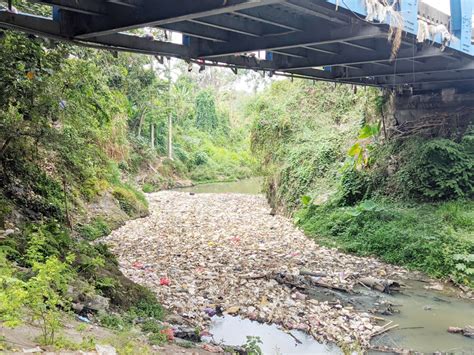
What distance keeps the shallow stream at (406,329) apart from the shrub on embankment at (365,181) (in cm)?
108

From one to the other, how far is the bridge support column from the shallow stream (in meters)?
5.53

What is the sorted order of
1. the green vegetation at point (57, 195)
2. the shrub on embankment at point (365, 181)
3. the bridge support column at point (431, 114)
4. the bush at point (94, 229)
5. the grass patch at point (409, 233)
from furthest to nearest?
1. the bridge support column at point (431, 114)
2. the bush at point (94, 229)
3. the shrub on embankment at point (365, 181)
4. the grass patch at point (409, 233)
5. the green vegetation at point (57, 195)

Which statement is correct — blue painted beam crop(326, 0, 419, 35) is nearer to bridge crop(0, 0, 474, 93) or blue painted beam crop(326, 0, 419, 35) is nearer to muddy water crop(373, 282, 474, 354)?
bridge crop(0, 0, 474, 93)

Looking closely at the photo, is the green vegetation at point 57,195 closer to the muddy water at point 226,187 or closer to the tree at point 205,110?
the muddy water at point 226,187

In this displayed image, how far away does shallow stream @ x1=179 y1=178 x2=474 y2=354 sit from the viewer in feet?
18.2

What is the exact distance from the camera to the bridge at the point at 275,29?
4.98 metres

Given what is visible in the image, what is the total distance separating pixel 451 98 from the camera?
462 inches

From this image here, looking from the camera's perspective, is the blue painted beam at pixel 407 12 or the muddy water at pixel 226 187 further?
the muddy water at pixel 226 187

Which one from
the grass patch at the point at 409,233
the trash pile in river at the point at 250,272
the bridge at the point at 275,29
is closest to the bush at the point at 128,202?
the trash pile in river at the point at 250,272

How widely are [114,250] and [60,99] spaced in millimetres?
3664

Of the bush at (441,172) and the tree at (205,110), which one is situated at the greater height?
the tree at (205,110)

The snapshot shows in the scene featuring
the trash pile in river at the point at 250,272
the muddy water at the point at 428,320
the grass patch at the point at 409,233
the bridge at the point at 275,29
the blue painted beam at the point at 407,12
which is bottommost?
the muddy water at the point at 428,320

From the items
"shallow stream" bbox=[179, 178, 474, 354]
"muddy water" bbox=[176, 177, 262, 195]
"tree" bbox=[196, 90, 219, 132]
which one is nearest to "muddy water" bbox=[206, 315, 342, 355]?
"shallow stream" bbox=[179, 178, 474, 354]

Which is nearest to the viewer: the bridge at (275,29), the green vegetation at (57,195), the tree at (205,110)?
the green vegetation at (57,195)
